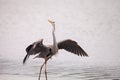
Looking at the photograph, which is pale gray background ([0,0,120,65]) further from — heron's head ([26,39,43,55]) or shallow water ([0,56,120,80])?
heron's head ([26,39,43,55])

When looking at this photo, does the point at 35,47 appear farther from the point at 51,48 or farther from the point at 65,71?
the point at 65,71

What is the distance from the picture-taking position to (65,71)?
7.74ft

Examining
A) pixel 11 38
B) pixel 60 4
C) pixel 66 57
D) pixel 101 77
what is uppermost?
pixel 60 4

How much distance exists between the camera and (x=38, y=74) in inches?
93.3

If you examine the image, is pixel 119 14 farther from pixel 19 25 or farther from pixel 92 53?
pixel 19 25

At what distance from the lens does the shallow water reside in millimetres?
2291

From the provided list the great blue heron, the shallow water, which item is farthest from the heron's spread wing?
the shallow water

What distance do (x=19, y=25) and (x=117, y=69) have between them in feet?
2.88

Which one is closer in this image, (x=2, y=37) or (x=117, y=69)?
(x=117, y=69)

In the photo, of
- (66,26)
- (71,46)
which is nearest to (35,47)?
(71,46)

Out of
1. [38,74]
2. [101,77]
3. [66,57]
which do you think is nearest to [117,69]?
[101,77]

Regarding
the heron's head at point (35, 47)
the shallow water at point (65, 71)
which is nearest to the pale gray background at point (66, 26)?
the shallow water at point (65, 71)

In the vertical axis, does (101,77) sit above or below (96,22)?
below

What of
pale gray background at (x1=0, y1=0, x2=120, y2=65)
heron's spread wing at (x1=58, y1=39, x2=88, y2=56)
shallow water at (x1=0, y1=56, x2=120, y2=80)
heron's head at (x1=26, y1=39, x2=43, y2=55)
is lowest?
shallow water at (x1=0, y1=56, x2=120, y2=80)
